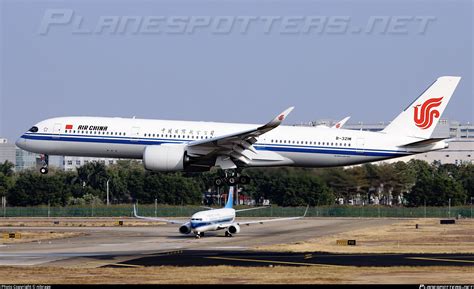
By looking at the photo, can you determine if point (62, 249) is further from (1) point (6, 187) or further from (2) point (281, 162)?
(1) point (6, 187)

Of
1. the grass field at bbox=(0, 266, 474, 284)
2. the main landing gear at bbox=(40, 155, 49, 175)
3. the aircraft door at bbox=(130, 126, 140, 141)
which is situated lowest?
the grass field at bbox=(0, 266, 474, 284)

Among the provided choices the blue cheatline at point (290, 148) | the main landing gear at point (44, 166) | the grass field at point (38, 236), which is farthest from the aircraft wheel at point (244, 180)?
the grass field at point (38, 236)

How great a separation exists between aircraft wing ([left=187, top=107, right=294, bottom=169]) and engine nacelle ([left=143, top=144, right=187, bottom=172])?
94 centimetres

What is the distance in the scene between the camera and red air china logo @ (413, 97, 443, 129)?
2876 inches

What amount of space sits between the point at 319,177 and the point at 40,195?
50.3 meters

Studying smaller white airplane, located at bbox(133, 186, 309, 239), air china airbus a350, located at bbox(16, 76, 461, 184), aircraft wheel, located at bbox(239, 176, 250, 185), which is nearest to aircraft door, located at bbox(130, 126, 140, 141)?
air china airbus a350, located at bbox(16, 76, 461, 184)

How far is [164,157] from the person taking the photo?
6706 cm

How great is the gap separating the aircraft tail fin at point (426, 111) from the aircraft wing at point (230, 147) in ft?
33.8

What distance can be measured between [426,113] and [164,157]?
795 inches

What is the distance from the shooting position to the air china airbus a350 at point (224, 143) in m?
68.6

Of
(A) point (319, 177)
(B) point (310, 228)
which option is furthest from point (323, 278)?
(B) point (310, 228)

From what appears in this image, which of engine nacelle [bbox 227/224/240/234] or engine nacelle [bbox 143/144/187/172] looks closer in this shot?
engine nacelle [bbox 143/144/187/172]

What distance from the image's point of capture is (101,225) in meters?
94.8

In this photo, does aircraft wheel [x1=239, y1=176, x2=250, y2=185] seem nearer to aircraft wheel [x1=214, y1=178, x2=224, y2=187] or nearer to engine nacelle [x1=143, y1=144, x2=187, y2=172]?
aircraft wheel [x1=214, y1=178, x2=224, y2=187]
